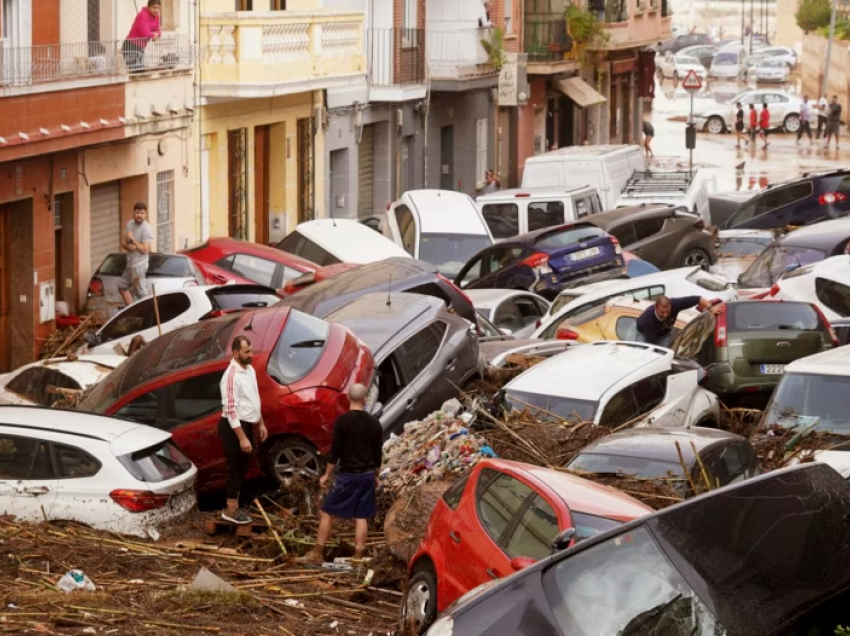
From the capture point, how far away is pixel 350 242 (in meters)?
26.1

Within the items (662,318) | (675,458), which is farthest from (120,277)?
(675,458)

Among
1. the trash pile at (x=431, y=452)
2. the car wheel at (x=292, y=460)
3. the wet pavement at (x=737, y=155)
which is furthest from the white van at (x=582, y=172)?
the car wheel at (x=292, y=460)

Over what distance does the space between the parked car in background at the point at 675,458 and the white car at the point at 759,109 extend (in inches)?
2058

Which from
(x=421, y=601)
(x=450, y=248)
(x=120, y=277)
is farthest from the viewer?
(x=450, y=248)

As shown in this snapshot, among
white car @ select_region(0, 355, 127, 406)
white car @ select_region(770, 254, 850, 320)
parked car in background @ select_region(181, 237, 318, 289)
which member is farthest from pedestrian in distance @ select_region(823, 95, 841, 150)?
white car @ select_region(0, 355, 127, 406)

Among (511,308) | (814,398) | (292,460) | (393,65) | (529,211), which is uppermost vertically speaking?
(393,65)

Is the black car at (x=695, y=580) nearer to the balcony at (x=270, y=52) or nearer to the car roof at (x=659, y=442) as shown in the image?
the car roof at (x=659, y=442)

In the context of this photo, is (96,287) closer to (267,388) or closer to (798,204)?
(267,388)

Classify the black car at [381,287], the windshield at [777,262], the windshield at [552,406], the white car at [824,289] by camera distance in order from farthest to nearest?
the windshield at [777,262]
the white car at [824,289]
the black car at [381,287]
the windshield at [552,406]

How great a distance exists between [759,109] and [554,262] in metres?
40.6

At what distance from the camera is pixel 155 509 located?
13609mm

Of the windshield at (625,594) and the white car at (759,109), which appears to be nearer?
the windshield at (625,594)

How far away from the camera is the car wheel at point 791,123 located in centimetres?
6494

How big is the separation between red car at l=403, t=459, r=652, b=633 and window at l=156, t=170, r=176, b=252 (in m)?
18.2
